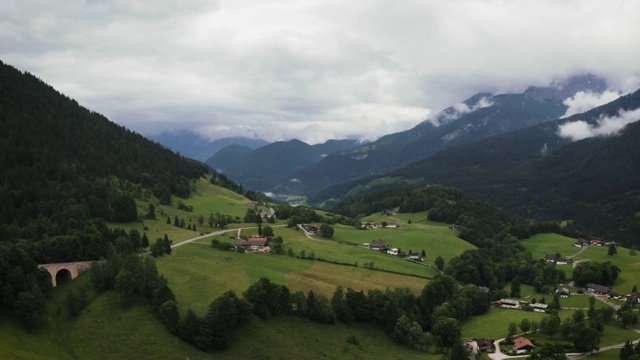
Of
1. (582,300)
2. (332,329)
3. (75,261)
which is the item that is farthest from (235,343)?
(582,300)

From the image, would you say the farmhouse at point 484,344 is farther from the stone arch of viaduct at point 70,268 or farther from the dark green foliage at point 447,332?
the stone arch of viaduct at point 70,268

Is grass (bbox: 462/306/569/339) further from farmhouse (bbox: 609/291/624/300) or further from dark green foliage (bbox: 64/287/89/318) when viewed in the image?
dark green foliage (bbox: 64/287/89/318)

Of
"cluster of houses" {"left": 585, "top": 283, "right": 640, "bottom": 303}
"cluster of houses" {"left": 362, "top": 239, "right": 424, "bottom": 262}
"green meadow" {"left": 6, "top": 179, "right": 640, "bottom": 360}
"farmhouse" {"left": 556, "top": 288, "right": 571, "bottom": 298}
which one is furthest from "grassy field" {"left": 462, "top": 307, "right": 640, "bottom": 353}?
"cluster of houses" {"left": 362, "top": 239, "right": 424, "bottom": 262}

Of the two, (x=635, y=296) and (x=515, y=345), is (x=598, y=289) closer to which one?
(x=635, y=296)

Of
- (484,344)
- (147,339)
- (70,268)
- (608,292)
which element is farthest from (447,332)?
(70,268)

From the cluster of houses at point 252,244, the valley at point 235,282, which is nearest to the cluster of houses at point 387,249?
the valley at point 235,282
